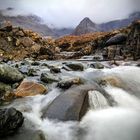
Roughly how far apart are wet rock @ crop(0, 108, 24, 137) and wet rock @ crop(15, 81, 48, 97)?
3.40 meters

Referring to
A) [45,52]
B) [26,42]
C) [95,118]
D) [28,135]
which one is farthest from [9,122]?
[26,42]

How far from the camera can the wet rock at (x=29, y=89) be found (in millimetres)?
11688

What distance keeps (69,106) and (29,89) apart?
305 cm

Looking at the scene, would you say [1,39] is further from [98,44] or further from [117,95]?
[117,95]

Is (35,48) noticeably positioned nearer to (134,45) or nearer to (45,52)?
(45,52)

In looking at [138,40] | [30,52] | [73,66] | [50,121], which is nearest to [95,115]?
[50,121]

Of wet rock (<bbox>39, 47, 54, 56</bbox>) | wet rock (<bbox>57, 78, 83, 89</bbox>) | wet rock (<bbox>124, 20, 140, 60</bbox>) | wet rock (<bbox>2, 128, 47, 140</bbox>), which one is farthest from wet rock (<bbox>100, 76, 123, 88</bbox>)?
wet rock (<bbox>39, 47, 54, 56</bbox>)

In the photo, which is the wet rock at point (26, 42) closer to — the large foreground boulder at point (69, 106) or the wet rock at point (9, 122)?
the large foreground boulder at point (69, 106)

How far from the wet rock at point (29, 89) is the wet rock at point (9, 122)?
3.40 meters

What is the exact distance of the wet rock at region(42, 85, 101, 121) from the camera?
910 cm

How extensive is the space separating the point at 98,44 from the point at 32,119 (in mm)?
35223

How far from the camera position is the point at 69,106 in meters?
9.59

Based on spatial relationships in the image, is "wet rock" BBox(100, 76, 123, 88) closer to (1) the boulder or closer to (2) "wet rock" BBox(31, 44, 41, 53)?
(1) the boulder

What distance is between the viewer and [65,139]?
790 centimetres
